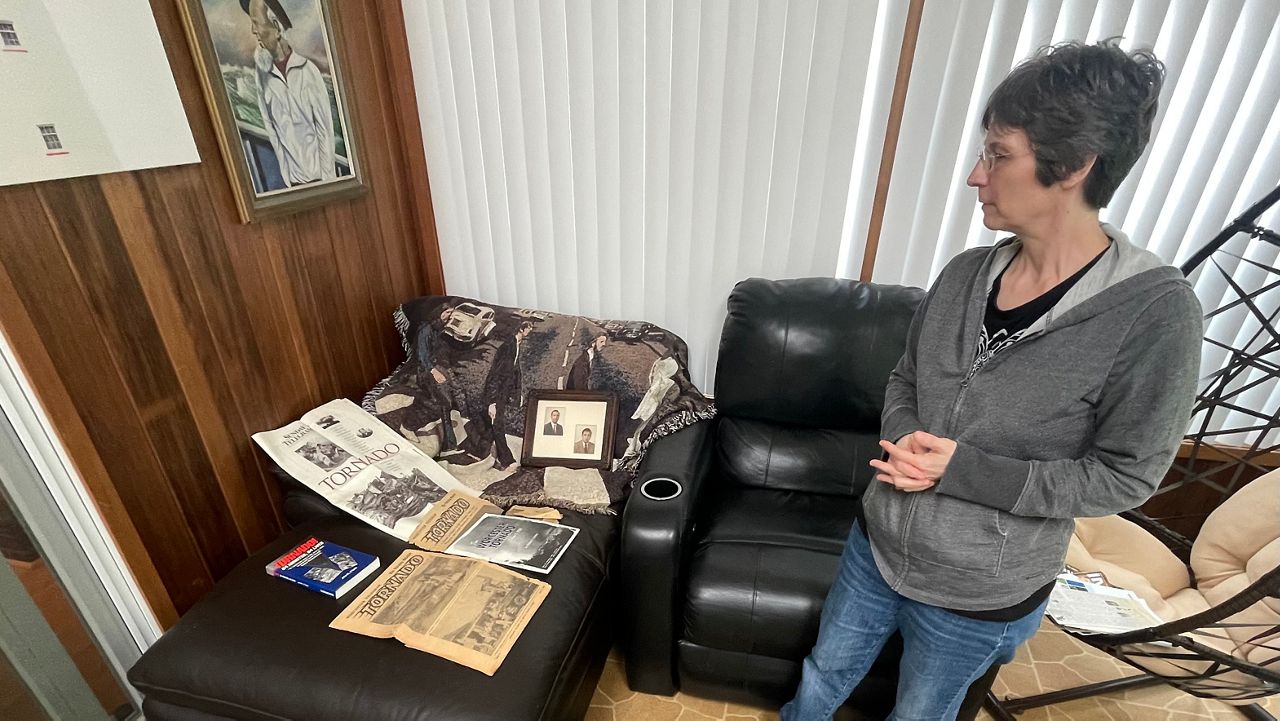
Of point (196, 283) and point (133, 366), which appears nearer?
point (133, 366)

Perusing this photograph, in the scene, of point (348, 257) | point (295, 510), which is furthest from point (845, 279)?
point (295, 510)

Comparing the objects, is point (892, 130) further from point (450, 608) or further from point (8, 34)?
point (8, 34)

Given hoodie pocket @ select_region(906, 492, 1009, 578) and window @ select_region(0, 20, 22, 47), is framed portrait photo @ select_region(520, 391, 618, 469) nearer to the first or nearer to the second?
hoodie pocket @ select_region(906, 492, 1009, 578)

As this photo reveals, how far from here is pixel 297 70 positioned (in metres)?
1.59

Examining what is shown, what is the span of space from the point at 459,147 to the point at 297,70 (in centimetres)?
56

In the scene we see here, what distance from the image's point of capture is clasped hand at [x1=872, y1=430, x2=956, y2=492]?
0.85m

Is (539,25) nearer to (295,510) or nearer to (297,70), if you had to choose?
(297,70)

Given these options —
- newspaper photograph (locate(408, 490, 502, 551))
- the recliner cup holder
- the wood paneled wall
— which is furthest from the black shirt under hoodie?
the wood paneled wall

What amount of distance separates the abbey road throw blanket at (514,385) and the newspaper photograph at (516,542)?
0.59ft

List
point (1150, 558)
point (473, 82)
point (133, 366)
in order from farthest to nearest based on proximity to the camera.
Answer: point (473, 82)
point (1150, 558)
point (133, 366)

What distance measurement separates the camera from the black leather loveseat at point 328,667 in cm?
109

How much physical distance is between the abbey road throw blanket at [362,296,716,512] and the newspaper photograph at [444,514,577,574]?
7.1 inches

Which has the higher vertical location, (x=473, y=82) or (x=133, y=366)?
(x=473, y=82)

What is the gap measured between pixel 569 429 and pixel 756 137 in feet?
3.61
